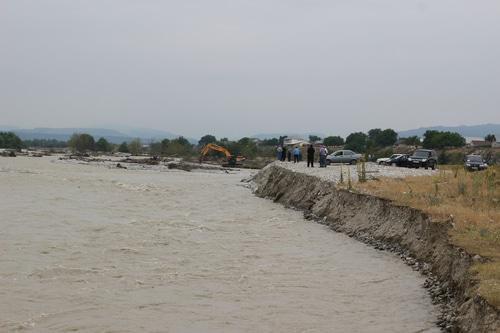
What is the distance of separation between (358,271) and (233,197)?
22844 mm

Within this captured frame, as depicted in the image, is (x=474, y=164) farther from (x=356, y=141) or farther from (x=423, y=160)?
(x=356, y=141)

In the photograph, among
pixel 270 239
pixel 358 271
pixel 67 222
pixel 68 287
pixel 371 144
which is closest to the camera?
pixel 68 287

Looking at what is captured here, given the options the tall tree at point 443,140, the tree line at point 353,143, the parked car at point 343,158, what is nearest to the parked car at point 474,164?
the parked car at point 343,158

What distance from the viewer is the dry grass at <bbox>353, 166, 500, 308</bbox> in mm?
10687

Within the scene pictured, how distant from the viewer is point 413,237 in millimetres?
16969

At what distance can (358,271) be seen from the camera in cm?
1492

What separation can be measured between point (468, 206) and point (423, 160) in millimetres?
26983

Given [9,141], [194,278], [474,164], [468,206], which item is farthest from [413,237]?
[9,141]

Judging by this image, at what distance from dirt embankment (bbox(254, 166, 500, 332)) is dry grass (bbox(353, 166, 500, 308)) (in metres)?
0.29

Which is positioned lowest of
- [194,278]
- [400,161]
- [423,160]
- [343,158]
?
[194,278]

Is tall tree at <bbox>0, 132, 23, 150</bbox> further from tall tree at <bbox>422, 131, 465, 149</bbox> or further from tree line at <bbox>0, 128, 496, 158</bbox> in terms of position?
tall tree at <bbox>422, 131, 465, 149</bbox>

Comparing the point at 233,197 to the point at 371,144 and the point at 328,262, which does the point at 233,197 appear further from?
the point at 371,144

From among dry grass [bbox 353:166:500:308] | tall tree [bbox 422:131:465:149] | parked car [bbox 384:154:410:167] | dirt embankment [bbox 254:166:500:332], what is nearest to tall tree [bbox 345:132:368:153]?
→ tall tree [bbox 422:131:465:149]

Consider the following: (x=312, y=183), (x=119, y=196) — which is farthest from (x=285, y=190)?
(x=119, y=196)
